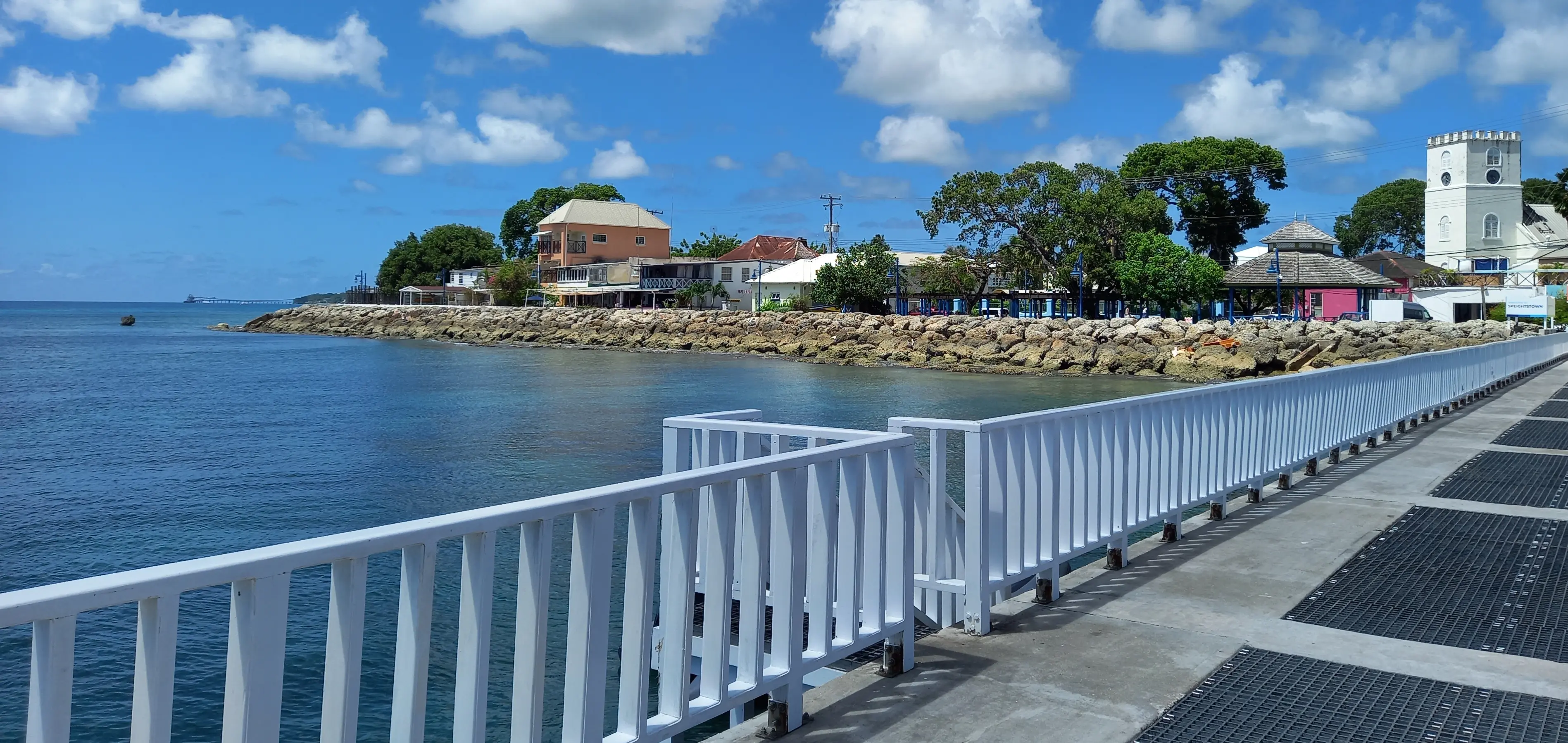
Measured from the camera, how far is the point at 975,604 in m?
4.98

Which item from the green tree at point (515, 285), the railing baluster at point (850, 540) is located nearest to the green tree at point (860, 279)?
the green tree at point (515, 285)

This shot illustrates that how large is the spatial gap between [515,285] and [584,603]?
97324 millimetres

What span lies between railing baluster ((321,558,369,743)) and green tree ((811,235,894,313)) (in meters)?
65.6

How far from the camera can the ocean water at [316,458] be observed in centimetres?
828

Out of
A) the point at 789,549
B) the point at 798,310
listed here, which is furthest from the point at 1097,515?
the point at 798,310

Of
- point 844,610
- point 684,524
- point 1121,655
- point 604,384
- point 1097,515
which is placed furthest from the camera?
point 604,384

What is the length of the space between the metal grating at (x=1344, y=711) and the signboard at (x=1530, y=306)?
53.9 m

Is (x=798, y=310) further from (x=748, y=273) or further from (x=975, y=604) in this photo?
(x=975, y=604)

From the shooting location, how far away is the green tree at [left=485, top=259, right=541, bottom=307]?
319ft

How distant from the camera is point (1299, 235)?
6700 cm

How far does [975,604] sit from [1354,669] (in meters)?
1.57

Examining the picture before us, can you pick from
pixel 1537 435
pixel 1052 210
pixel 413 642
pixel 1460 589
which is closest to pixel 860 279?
pixel 1052 210

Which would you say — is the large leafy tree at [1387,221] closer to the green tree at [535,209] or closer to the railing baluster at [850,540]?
the green tree at [535,209]

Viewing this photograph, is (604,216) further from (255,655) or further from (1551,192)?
(255,655)
